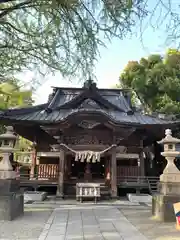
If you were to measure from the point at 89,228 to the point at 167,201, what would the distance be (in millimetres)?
2574

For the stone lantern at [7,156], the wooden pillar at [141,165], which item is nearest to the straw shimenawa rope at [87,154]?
the wooden pillar at [141,165]

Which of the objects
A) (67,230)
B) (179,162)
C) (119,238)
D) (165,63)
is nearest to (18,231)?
(67,230)

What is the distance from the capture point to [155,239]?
18.0 ft

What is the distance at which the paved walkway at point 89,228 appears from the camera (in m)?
5.62

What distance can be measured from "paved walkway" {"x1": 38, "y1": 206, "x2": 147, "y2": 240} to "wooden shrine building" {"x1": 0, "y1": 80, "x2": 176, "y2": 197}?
17.8ft

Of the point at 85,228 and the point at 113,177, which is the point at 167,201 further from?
the point at 113,177

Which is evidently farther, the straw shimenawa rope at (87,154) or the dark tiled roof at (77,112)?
the straw shimenawa rope at (87,154)

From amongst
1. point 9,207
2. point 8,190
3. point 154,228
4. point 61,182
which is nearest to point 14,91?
point 8,190

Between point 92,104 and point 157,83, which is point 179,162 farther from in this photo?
point 157,83

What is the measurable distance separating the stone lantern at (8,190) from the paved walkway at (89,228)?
1.07 metres

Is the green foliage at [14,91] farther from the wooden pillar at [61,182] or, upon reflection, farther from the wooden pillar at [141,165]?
the wooden pillar at [141,165]

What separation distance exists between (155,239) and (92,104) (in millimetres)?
9559

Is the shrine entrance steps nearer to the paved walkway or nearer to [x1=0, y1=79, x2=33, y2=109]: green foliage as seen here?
the paved walkway

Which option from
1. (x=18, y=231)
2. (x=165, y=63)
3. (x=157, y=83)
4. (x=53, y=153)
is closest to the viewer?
(x=18, y=231)
